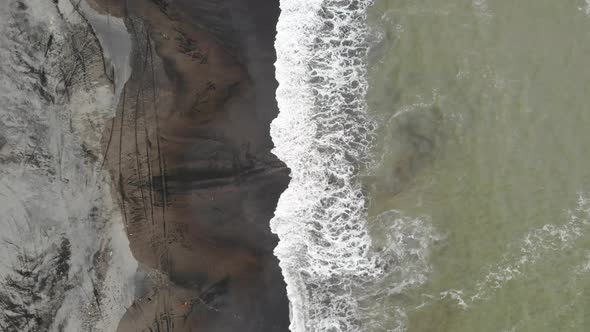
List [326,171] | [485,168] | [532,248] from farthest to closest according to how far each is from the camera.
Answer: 1. [326,171]
2. [485,168]
3. [532,248]

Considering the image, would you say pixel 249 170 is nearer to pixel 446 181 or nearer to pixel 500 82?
pixel 446 181

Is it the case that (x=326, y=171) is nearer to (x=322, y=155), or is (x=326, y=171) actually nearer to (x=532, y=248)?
(x=322, y=155)

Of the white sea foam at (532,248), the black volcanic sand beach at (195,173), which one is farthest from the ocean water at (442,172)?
the black volcanic sand beach at (195,173)

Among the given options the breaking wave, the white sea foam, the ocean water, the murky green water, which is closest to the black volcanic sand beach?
the breaking wave

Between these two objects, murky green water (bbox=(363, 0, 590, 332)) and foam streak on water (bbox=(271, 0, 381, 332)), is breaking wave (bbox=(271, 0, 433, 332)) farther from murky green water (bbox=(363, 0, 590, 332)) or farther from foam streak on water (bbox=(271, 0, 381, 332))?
murky green water (bbox=(363, 0, 590, 332))

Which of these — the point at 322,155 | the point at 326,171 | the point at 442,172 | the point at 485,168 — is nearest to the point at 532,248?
the point at 485,168

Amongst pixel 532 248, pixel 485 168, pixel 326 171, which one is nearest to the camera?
pixel 532 248

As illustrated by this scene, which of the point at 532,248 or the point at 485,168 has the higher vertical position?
the point at 485,168
